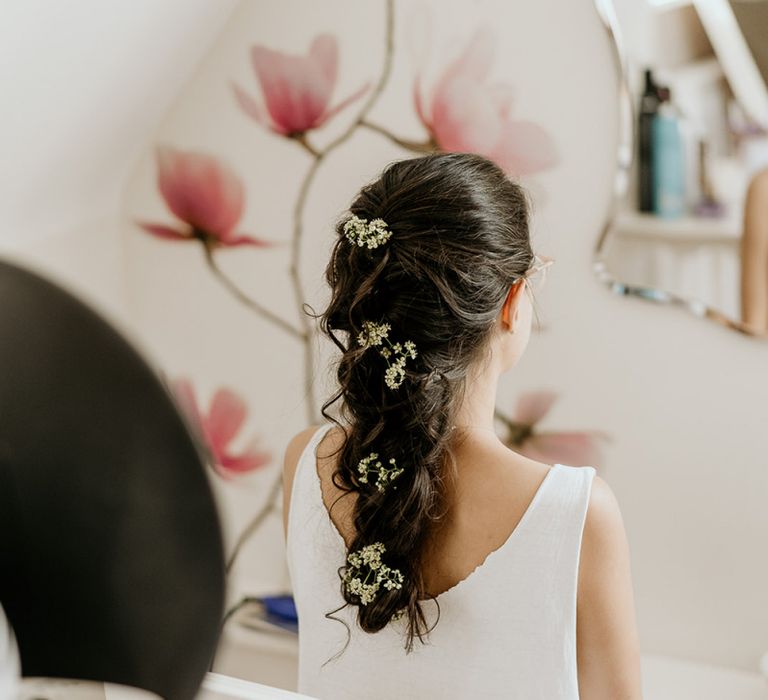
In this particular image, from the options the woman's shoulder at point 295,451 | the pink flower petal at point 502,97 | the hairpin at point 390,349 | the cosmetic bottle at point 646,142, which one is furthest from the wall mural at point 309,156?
the hairpin at point 390,349

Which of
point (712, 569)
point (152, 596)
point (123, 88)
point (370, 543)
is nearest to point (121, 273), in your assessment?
point (123, 88)

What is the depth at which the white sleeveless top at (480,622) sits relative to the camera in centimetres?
84

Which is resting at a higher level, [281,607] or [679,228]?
[679,228]

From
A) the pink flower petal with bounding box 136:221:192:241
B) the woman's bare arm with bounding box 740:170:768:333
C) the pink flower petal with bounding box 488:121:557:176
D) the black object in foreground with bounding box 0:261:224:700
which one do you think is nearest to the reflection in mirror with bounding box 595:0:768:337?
the woman's bare arm with bounding box 740:170:768:333

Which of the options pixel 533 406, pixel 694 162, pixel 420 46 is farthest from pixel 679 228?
pixel 420 46

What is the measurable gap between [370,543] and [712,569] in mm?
769

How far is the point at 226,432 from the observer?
173 cm

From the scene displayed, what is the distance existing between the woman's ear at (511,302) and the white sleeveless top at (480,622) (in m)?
0.15

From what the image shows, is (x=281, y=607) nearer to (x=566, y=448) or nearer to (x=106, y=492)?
(x=566, y=448)

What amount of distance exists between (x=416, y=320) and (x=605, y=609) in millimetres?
325

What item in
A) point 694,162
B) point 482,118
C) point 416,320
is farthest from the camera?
point 482,118

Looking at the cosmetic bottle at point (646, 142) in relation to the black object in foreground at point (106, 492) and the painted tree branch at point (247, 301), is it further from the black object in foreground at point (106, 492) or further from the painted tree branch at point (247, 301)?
the black object in foreground at point (106, 492)

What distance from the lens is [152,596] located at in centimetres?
27

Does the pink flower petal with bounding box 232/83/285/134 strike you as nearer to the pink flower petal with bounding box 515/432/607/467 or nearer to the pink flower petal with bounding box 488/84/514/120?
the pink flower petal with bounding box 488/84/514/120
